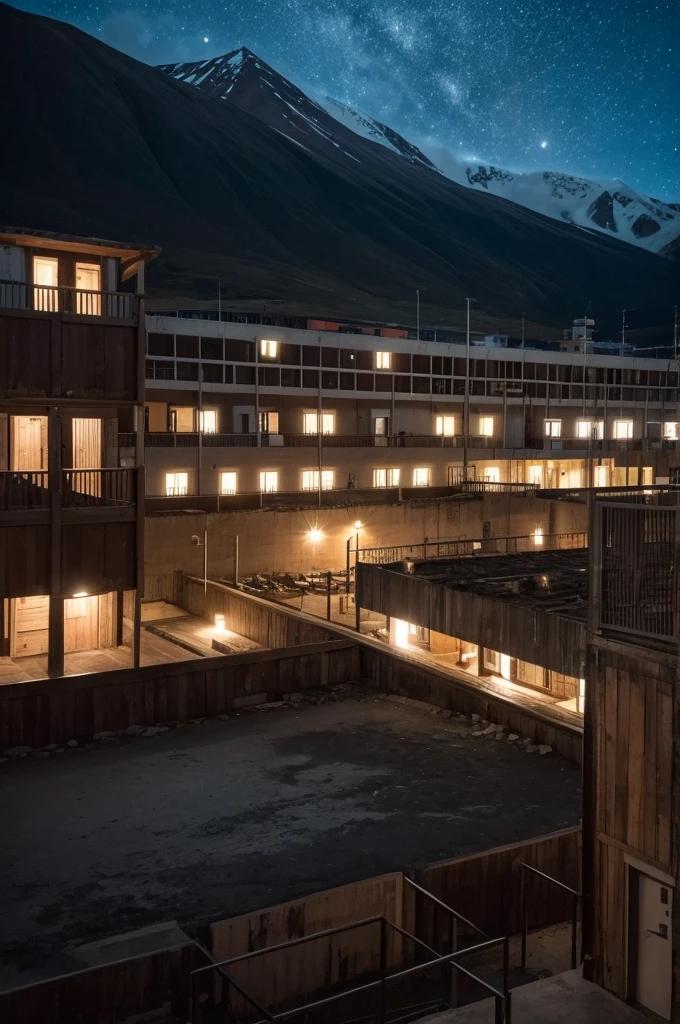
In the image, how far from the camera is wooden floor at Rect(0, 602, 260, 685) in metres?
21.0

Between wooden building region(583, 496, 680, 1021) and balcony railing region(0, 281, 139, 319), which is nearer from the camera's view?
wooden building region(583, 496, 680, 1021)

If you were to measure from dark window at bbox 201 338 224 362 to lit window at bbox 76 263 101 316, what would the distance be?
32.5 metres

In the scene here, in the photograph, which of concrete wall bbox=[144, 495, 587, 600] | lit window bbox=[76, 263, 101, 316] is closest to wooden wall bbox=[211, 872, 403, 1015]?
lit window bbox=[76, 263, 101, 316]

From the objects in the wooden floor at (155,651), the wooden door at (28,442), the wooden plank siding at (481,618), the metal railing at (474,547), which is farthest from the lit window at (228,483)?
the wooden door at (28,442)

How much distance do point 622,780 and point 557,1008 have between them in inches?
94.9

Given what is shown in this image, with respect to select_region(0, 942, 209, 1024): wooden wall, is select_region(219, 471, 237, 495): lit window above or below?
above

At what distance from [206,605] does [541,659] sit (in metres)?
14.4

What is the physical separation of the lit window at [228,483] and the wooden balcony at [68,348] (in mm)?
29067

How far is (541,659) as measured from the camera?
1864 cm

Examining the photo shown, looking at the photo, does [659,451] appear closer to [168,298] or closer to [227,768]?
[227,768]

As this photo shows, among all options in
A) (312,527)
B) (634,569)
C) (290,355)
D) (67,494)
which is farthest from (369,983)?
(290,355)

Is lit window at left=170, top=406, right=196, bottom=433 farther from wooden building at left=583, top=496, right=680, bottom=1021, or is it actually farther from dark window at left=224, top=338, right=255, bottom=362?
wooden building at left=583, top=496, right=680, bottom=1021

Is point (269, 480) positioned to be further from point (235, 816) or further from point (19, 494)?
point (235, 816)

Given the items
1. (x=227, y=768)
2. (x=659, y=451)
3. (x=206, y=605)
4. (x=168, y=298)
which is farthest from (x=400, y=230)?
(x=227, y=768)
